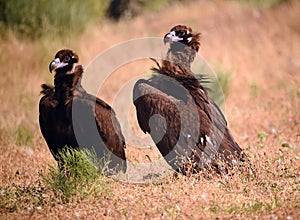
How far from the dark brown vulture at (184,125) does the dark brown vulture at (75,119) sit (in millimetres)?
408

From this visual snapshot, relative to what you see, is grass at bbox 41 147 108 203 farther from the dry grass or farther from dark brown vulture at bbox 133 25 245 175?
dark brown vulture at bbox 133 25 245 175

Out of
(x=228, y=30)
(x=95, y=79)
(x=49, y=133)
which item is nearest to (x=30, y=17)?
(x=95, y=79)

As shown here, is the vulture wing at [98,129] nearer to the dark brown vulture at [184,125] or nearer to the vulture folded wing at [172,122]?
the dark brown vulture at [184,125]

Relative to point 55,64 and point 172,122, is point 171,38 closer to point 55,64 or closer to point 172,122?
point 172,122

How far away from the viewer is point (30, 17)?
12.8 m

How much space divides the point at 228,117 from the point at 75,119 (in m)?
3.73

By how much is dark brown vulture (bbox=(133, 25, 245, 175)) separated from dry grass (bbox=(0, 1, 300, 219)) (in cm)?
22

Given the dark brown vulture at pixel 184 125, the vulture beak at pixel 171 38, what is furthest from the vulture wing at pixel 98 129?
the vulture beak at pixel 171 38

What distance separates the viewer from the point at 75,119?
20.6 ft

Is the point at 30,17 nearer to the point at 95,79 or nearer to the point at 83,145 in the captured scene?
the point at 95,79

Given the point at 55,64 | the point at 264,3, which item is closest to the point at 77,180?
the point at 55,64

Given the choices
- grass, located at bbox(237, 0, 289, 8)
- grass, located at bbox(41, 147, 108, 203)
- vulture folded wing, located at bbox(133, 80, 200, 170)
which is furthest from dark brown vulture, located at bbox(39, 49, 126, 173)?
grass, located at bbox(237, 0, 289, 8)

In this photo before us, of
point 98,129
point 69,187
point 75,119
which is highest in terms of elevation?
point 75,119

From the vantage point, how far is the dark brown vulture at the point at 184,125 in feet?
20.2
